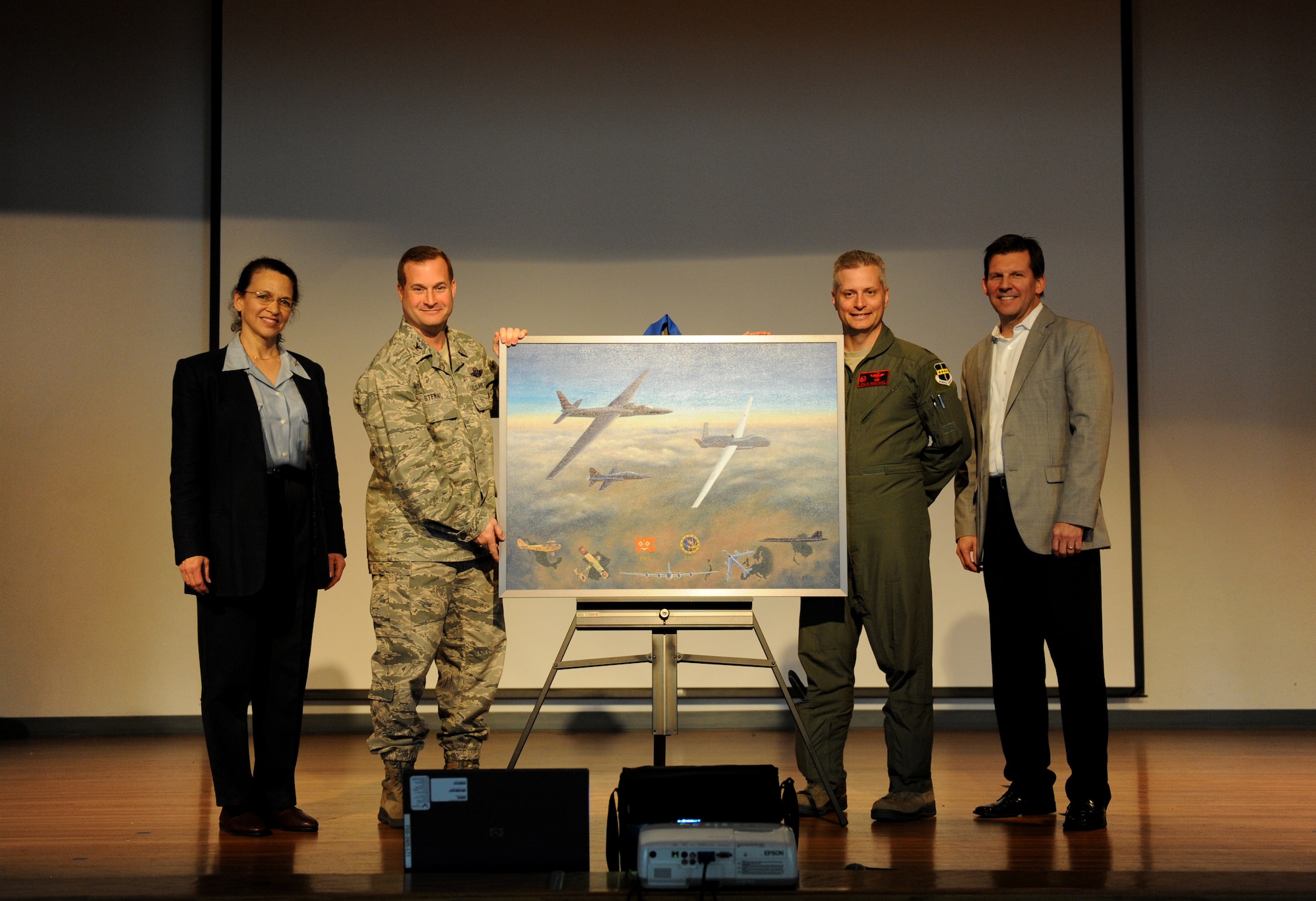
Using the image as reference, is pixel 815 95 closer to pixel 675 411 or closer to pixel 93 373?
pixel 675 411

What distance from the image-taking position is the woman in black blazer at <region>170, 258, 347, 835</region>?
9.93ft

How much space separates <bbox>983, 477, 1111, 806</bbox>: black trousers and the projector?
1.33 m

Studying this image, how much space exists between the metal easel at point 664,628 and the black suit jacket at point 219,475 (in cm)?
93

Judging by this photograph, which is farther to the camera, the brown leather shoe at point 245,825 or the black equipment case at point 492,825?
the brown leather shoe at point 245,825

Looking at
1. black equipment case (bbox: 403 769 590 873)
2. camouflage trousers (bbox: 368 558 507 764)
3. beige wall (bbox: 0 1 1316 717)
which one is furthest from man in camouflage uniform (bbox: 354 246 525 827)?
beige wall (bbox: 0 1 1316 717)

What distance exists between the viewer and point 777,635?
15.7 feet

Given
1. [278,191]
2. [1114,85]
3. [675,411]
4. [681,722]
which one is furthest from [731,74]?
[681,722]

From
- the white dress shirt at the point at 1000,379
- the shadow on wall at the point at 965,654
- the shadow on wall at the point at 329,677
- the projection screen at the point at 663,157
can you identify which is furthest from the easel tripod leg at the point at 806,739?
the shadow on wall at the point at 329,677

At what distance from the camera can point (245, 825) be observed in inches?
120

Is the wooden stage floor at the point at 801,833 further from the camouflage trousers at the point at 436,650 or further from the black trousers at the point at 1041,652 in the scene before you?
the camouflage trousers at the point at 436,650

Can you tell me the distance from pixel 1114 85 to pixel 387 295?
342 cm

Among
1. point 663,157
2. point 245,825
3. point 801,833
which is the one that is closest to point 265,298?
point 245,825

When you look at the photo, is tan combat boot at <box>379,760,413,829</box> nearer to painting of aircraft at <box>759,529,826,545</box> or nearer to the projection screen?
painting of aircraft at <box>759,529,826,545</box>

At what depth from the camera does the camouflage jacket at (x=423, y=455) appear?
3084 millimetres
